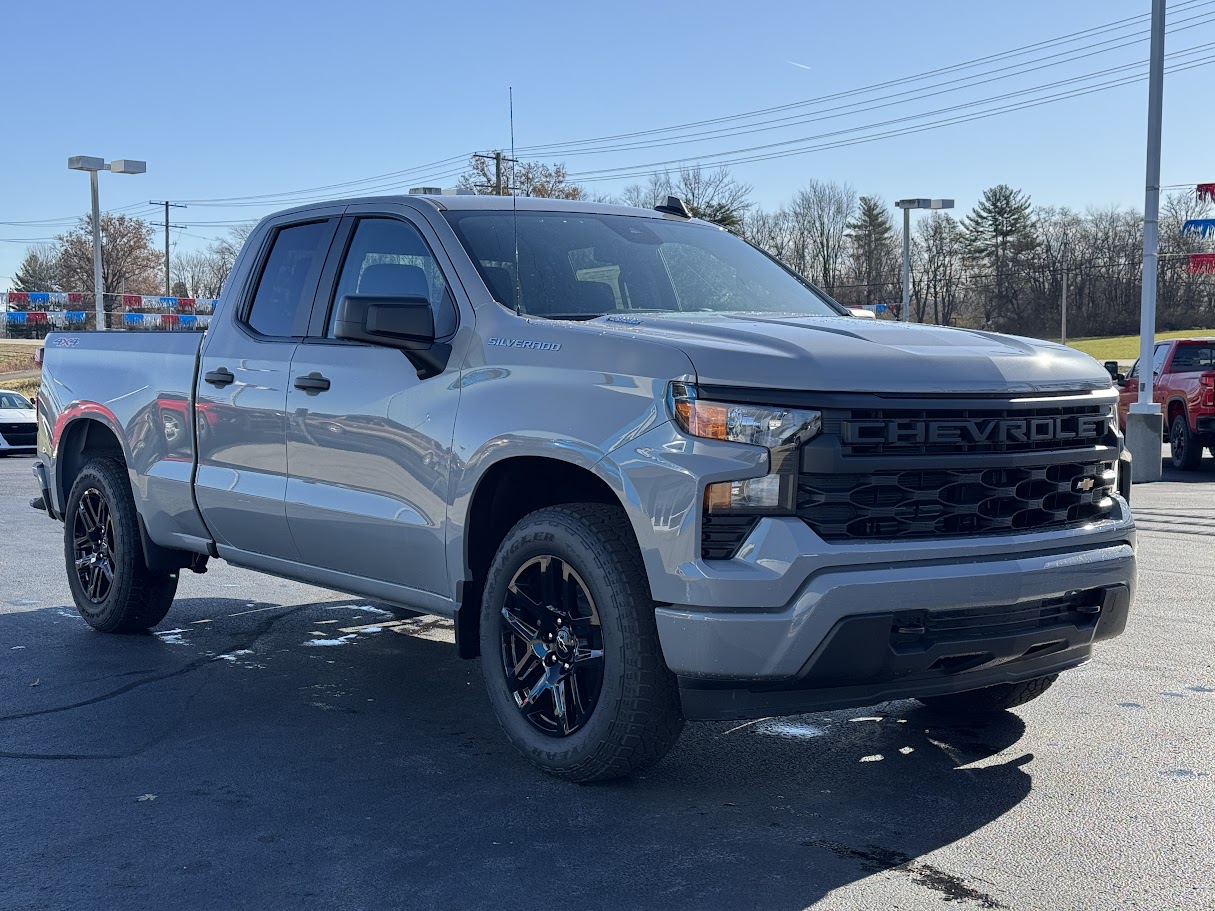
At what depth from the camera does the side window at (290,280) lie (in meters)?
5.80

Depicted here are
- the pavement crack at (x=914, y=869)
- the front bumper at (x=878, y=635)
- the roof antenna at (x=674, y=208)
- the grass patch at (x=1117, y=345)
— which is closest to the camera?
the pavement crack at (x=914, y=869)

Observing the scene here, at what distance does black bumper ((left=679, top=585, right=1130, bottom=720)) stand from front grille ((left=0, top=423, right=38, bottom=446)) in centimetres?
2301

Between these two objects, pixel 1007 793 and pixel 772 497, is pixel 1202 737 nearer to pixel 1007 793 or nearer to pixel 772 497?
pixel 1007 793

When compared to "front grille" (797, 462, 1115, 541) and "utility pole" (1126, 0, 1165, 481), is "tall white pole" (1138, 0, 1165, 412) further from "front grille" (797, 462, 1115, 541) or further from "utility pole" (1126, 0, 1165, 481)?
"front grille" (797, 462, 1115, 541)

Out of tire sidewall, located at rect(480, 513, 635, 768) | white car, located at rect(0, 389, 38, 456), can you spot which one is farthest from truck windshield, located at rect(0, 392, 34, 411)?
tire sidewall, located at rect(480, 513, 635, 768)

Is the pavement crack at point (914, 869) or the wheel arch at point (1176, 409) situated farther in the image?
the wheel arch at point (1176, 409)

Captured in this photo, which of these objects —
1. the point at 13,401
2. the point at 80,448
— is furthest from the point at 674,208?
the point at 13,401

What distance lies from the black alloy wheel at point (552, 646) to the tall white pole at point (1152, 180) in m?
15.7

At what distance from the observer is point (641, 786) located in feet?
14.4

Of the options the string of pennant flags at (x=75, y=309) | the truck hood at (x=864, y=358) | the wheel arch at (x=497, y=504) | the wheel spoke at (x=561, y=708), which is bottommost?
the wheel spoke at (x=561, y=708)

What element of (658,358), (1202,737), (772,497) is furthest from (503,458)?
(1202,737)

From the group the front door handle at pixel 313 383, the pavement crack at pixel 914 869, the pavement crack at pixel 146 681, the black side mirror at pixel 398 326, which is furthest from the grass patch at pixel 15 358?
the pavement crack at pixel 914 869

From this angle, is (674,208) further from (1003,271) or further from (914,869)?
(1003,271)

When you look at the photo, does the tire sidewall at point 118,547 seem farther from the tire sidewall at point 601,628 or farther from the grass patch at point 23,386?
the grass patch at point 23,386
